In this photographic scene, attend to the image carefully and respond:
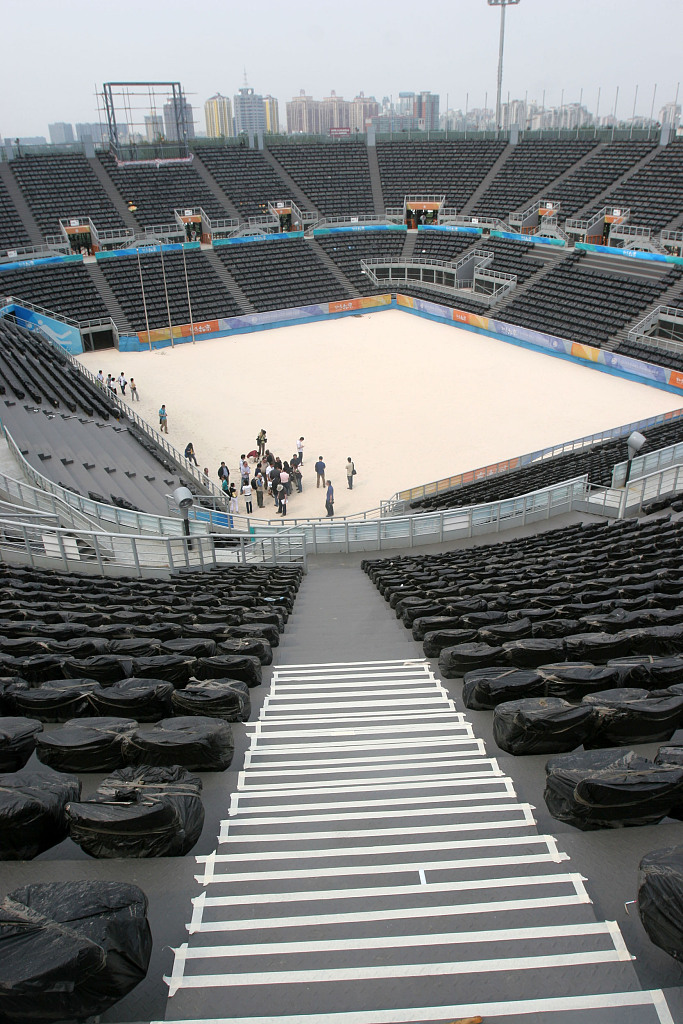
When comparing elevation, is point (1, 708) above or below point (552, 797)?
below

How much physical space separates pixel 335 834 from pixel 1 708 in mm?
3268

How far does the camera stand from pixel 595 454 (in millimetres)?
22547

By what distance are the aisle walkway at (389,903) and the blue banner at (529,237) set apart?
45.1 metres

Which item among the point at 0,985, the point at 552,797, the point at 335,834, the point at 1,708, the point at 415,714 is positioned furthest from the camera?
the point at 415,714

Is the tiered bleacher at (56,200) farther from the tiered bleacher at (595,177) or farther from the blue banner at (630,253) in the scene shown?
the blue banner at (630,253)

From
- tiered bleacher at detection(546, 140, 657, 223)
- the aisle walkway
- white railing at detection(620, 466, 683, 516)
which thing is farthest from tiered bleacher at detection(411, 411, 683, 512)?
tiered bleacher at detection(546, 140, 657, 223)

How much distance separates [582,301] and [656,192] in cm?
1122

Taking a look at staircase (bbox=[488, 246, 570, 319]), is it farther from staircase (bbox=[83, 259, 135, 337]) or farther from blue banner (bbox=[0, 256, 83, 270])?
blue banner (bbox=[0, 256, 83, 270])

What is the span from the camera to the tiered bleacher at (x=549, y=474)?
19672 mm

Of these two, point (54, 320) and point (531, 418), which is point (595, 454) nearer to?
point (531, 418)

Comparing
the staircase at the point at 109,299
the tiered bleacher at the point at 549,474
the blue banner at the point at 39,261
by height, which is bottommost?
the tiered bleacher at the point at 549,474

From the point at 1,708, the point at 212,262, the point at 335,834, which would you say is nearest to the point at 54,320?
the point at 212,262

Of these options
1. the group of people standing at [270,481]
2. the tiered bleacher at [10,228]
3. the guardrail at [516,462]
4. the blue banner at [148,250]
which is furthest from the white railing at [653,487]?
the tiered bleacher at [10,228]

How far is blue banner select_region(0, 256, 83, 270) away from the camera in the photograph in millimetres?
41991
